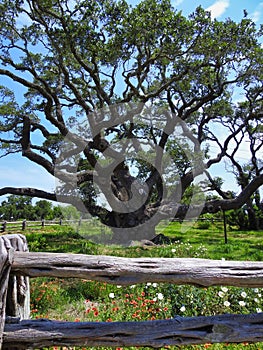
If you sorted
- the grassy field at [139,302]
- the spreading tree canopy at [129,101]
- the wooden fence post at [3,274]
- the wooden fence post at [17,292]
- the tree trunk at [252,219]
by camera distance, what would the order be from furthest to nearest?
the tree trunk at [252,219] < the spreading tree canopy at [129,101] < the grassy field at [139,302] < the wooden fence post at [17,292] < the wooden fence post at [3,274]

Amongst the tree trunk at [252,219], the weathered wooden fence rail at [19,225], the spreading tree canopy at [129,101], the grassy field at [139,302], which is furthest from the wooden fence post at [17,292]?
the tree trunk at [252,219]

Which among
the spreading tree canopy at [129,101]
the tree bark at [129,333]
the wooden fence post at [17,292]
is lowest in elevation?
the tree bark at [129,333]

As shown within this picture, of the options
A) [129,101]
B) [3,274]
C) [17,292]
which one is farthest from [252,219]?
[3,274]

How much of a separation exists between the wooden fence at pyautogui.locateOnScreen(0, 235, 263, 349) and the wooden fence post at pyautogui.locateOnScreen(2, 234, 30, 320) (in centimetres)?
6

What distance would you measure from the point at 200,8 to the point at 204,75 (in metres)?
2.73

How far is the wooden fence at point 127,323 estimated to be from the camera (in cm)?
197

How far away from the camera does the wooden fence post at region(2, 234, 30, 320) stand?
2.08m

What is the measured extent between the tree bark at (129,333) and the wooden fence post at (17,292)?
0.42 feet

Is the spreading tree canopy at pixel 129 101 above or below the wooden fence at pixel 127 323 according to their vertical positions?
above

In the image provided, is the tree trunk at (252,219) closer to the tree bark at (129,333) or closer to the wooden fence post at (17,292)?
the tree bark at (129,333)

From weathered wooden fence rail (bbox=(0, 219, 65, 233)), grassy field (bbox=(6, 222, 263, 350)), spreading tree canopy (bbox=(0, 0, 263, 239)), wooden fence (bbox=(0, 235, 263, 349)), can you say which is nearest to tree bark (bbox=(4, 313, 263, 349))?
wooden fence (bbox=(0, 235, 263, 349))

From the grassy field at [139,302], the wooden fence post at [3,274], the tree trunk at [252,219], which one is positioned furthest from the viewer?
the tree trunk at [252,219]

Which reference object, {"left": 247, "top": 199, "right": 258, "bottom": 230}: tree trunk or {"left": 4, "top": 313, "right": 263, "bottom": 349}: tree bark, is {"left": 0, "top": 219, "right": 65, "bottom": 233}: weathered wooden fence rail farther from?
{"left": 4, "top": 313, "right": 263, "bottom": 349}: tree bark

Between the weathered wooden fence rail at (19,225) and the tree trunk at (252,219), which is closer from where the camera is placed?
the weathered wooden fence rail at (19,225)
